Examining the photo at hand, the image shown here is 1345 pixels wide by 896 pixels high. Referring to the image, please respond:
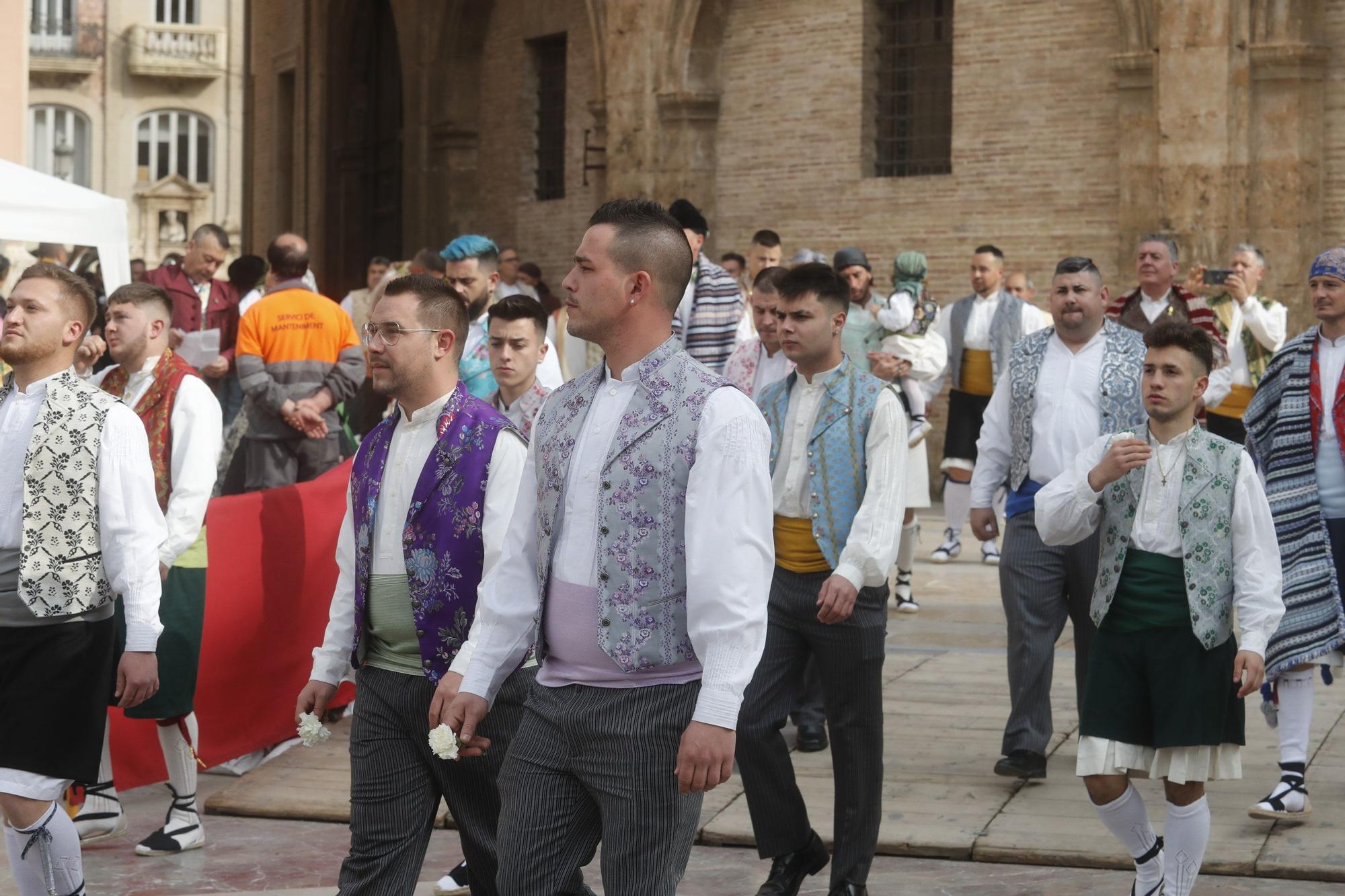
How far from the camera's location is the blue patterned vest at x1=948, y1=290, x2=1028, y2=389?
42.0ft

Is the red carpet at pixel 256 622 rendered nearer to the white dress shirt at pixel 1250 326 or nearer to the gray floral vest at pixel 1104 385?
the gray floral vest at pixel 1104 385

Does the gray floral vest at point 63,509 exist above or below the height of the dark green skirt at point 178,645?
above

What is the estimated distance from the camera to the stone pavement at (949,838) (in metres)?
6.03

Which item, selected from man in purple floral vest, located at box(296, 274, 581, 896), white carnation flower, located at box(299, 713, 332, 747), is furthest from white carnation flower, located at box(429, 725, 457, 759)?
white carnation flower, located at box(299, 713, 332, 747)

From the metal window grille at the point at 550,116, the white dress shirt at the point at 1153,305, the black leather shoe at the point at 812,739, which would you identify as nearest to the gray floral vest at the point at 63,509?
the black leather shoe at the point at 812,739

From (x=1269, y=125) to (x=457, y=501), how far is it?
13.1 metres

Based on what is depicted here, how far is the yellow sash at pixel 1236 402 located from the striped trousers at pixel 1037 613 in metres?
4.53

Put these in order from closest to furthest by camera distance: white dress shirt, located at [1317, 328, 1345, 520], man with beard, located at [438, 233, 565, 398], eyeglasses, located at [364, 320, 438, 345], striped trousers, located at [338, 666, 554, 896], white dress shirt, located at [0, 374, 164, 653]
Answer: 1. striped trousers, located at [338, 666, 554, 896]
2. eyeglasses, located at [364, 320, 438, 345]
3. white dress shirt, located at [0, 374, 164, 653]
4. white dress shirt, located at [1317, 328, 1345, 520]
5. man with beard, located at [438, 233, 565, 398]

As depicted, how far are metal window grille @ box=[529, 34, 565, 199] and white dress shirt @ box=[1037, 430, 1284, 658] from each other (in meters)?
18.0

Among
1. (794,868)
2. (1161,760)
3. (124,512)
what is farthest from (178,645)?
(1161,760)

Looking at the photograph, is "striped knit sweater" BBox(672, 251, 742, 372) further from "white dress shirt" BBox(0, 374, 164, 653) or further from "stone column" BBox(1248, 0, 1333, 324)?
"stone column" BBox(1248, 0, 1333, 324)

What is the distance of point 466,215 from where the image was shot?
2458 cm

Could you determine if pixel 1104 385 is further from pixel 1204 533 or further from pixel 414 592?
pixel 414 592

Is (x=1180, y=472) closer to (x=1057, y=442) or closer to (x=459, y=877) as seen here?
(x=1057, y=442)
